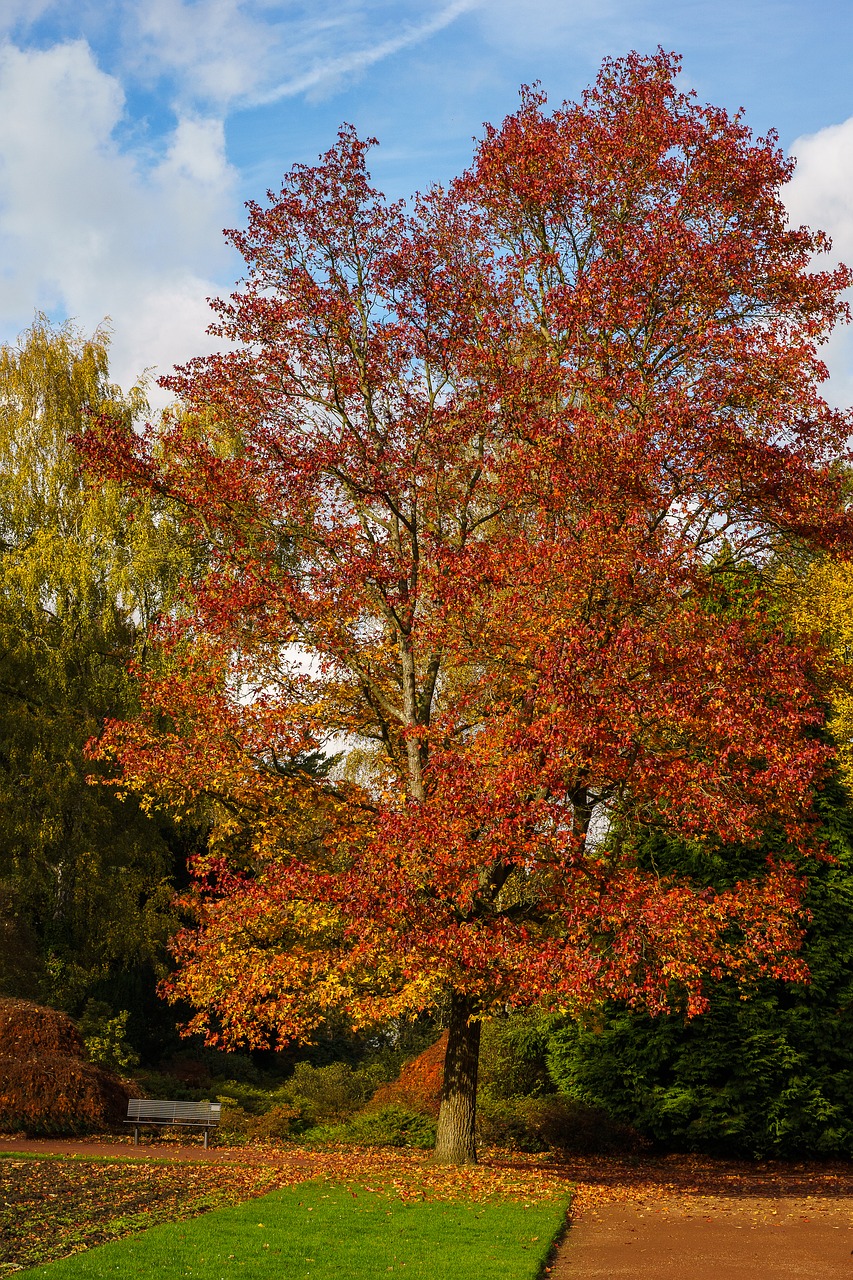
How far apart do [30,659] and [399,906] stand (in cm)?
1166

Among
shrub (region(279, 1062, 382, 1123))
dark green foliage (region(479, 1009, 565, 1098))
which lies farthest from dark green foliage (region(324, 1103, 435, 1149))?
dark green foliage (region(479, 1009, 565, 1098))

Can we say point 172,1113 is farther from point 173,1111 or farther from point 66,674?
point 66,674

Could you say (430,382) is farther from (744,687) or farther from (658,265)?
(744,687)

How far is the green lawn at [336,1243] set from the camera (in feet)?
24.6

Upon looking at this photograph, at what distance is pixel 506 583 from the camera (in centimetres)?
1188

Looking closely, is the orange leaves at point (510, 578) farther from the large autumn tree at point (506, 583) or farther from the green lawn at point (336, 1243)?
the green lawn at point (336, 1243)

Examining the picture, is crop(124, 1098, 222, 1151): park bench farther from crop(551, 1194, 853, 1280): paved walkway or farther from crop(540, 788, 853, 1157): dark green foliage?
crop(551, 1194, 853, 1280): paved walkway

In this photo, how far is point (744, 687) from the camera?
11398mm

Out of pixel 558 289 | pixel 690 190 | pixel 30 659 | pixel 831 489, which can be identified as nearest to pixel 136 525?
pixel 30 659

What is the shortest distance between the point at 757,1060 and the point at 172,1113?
7.87 m

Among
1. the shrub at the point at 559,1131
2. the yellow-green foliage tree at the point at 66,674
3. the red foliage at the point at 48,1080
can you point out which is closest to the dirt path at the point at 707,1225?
the shrub at the point at 559,1131

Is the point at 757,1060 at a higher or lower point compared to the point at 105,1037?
higher

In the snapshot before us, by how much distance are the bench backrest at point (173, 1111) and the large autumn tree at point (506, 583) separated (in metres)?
2.47

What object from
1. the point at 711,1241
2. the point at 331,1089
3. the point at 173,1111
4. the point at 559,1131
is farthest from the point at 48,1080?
the point at 711,1241
